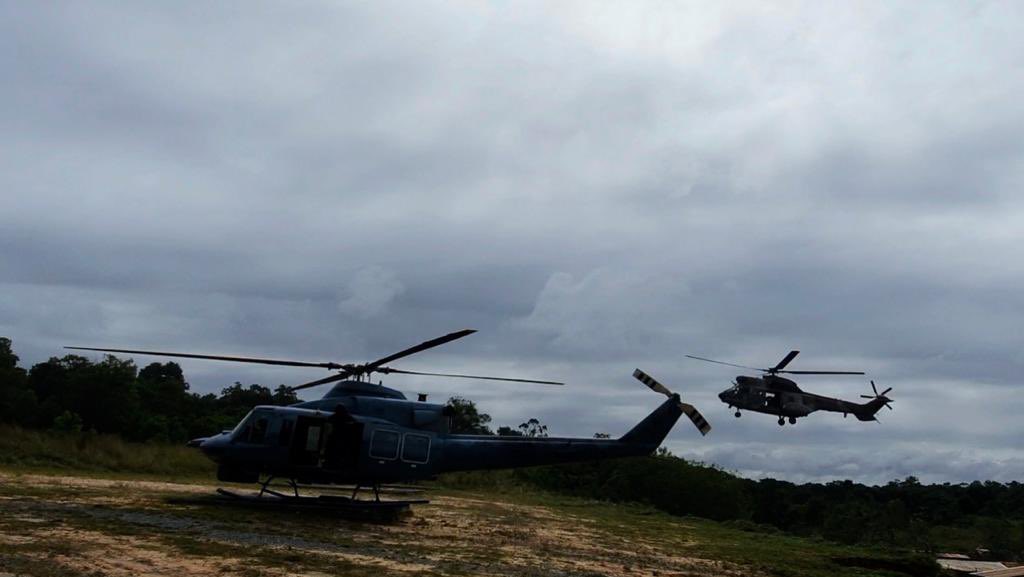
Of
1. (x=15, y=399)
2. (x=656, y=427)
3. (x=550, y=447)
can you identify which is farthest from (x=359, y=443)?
(x=15, y=399)

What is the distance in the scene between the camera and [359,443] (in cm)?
1841

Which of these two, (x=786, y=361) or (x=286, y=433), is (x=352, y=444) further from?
(x=786, y=361)

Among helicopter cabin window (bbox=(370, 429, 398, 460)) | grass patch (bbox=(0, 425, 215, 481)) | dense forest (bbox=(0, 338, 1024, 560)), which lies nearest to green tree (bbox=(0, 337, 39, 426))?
dense forest (bbox=(0, 338, 1024, 560))

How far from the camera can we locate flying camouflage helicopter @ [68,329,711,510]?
1833cm

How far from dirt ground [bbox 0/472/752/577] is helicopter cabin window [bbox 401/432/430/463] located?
1472 millimetres

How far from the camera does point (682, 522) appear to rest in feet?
87.7

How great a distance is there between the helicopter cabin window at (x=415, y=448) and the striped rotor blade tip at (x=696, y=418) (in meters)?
7.05

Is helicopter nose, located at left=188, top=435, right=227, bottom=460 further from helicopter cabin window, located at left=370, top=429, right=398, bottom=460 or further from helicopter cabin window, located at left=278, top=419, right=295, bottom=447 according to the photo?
helicopter cabin window, located at left=370, top=429, right=398, bottom=460

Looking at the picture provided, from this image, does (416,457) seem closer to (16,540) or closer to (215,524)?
(215,524)

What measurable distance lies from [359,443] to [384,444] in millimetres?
626

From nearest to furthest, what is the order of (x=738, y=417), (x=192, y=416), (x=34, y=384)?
(x=738, y=417)
(x=192, y=416)
(x=34, y=384)

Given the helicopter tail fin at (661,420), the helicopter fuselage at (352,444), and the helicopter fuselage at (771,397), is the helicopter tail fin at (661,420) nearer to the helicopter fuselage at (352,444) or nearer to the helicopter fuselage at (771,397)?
the helicopter fuselage at (352,444)

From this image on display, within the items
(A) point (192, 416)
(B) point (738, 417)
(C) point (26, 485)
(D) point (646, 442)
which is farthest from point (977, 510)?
(C) point (26, 485)

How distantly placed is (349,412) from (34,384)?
203 ft
